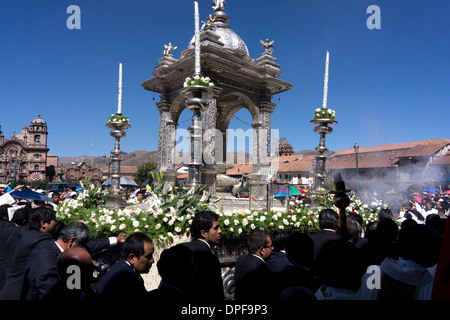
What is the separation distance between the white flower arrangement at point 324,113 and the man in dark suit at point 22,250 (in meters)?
9.07

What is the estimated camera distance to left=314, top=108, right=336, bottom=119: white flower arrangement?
10750 millimetres

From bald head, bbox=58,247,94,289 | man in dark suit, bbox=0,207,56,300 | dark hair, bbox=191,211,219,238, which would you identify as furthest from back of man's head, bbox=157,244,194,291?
man in dark suit, bbox=0,207,56,300

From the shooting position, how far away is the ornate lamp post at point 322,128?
10.7m

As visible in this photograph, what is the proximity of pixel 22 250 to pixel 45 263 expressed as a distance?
79cm

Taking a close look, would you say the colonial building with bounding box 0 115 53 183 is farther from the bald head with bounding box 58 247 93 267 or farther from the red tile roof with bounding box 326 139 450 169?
the bald head with bounding box 58 247 93 267

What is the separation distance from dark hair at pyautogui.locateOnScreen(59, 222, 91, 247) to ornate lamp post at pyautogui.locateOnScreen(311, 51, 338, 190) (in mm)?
8385

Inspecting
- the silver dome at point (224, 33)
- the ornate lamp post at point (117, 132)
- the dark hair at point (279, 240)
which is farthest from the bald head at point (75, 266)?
the silver dome at point (224, 33)

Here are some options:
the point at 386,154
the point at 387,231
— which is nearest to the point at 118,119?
the point at 387,231

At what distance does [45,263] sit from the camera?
345cm

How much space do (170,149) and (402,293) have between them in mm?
12387

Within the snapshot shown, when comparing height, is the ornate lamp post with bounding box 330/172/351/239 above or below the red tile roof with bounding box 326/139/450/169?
below
